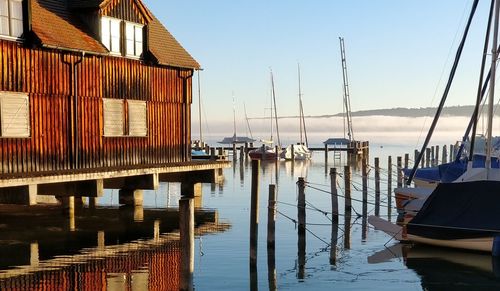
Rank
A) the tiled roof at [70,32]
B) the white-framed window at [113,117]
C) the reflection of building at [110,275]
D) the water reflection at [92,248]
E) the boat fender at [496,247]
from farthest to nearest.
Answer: the white-framed window at [113,117] < the tiled roof at [70,32] < the boat fender at [496,247] < the water reflection at [92,248] < the reflection of building at [110,275]

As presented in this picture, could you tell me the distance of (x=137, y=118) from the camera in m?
33.0

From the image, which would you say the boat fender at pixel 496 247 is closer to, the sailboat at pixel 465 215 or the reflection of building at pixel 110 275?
the sailboat at pixel 465 215

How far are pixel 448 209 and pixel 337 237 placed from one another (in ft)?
19.0

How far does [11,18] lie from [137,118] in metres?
8.04

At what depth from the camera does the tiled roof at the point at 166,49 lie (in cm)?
3462

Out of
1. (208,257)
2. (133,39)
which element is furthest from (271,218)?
(133,39)

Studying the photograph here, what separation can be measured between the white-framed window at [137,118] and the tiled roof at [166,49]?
2395mm

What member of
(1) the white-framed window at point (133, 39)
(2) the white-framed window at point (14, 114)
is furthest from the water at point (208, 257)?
(1) the white-framed window at point (133, 39)

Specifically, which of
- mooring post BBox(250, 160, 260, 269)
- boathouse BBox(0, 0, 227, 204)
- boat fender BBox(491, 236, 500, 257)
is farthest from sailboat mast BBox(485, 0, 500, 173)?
boathouse BBox(0, 0, 227, 204)

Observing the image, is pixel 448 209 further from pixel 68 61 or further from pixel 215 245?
pixel 68 61

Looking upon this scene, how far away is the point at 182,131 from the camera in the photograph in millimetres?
36062

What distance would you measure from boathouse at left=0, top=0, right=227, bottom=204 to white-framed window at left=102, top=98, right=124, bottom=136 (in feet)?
0.15

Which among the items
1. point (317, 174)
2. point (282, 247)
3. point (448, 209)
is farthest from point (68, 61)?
point (317, 174)

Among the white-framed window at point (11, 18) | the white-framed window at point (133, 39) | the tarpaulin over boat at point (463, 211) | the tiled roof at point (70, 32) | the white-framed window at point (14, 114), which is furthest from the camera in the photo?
the white-framed window at point (133, 39)
